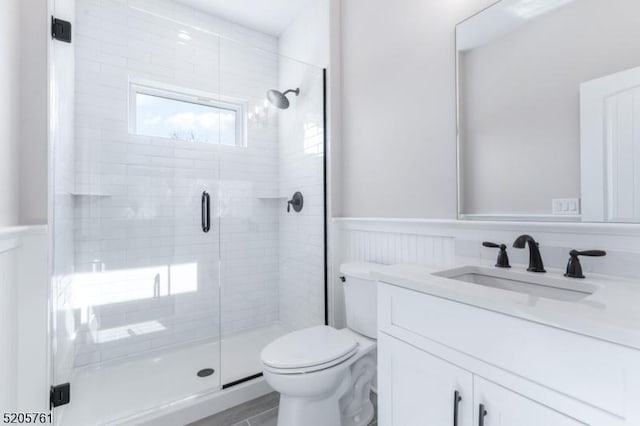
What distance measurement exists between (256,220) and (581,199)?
2.08m

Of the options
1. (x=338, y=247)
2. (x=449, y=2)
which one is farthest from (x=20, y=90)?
(x=449, y=2)

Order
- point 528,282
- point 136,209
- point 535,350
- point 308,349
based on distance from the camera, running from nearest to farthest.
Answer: point 535,350
point 528,282
point 308,349
point 136,209

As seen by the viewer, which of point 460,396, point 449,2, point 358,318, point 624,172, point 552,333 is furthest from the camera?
point 358,318

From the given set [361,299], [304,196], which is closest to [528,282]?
[361,299]

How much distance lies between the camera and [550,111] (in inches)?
42.5

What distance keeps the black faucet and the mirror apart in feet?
0.45

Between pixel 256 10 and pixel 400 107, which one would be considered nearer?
pixel 400 107

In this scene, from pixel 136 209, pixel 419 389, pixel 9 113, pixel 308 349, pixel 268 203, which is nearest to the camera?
pixel 419 389

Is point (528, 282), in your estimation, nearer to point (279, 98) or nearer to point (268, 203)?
point (268, 203)

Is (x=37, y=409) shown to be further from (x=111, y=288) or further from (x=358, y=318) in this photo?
(x=358, y=318)

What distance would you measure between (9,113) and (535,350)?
1.86 metres

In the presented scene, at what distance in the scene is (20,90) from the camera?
1.23 meters

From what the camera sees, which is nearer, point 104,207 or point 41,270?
point 41,270

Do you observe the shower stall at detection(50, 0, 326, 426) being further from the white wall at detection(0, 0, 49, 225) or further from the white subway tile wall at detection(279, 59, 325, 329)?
the white wall at detection(0, 0, 49, 225)
